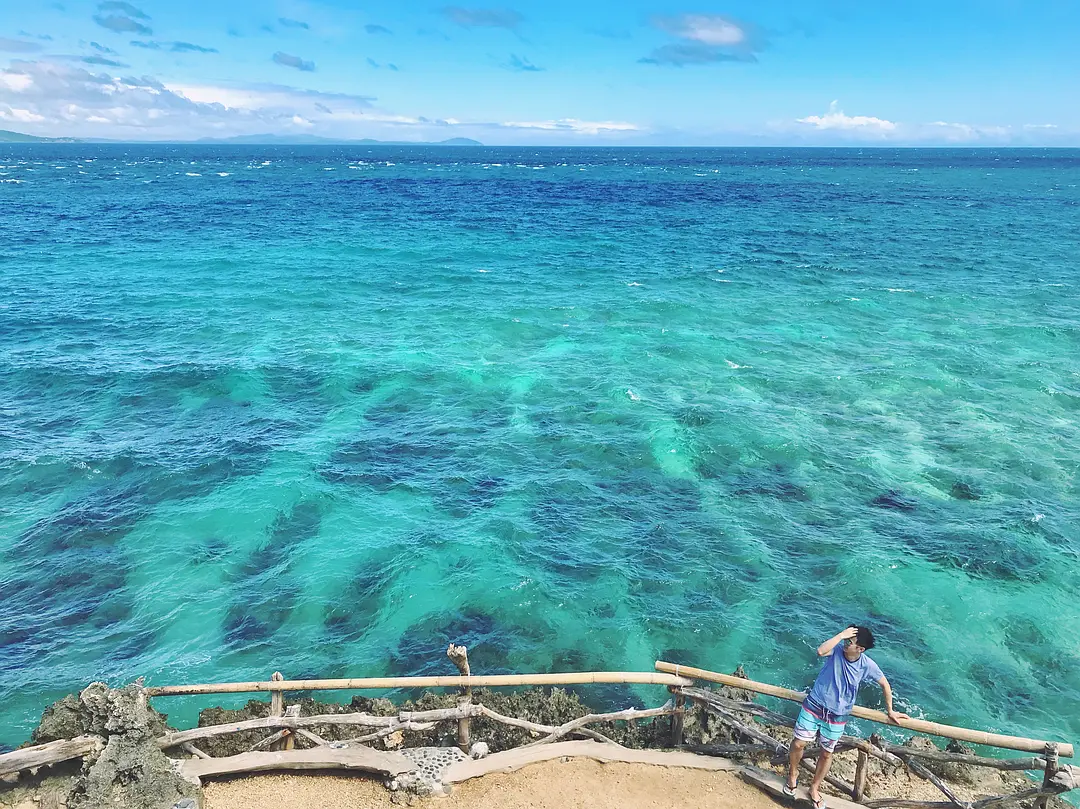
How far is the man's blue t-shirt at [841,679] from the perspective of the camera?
9461 millimetres

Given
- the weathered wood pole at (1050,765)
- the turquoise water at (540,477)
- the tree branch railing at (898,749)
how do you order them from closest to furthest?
the weathered wood pole at (1050,765) < the tree branch railing at (898,749) < the turquoise water at (540,477)

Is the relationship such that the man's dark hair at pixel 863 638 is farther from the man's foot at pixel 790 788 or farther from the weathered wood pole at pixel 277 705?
the weathered wood pole at pixel 277 705

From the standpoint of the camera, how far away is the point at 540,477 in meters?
24.0

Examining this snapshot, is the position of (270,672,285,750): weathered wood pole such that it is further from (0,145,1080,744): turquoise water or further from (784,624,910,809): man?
(784,624,910,809): man

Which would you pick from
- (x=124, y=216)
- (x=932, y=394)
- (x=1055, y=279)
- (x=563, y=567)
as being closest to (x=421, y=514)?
(x=563, y=567)

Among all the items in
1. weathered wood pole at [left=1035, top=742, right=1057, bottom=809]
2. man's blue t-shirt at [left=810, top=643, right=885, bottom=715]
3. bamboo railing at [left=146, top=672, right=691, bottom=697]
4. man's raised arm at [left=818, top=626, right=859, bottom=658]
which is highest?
man's raised arm at [left=818, top=626, right=859, bottom=658]

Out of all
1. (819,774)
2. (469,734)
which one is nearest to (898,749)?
(819,774)

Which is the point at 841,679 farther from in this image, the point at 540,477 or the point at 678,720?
the point at 540,477

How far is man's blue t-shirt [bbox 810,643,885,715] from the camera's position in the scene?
9.46 m

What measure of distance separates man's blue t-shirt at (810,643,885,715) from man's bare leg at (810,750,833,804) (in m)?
0.71

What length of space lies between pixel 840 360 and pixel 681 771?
2785 centimetres

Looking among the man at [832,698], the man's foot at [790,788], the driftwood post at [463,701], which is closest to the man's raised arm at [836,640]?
the man at [832,698]

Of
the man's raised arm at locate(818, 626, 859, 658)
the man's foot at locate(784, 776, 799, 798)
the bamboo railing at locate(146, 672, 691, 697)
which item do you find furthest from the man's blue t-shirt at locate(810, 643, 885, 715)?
the bamboo railing at locate(146, 672, 691, 697)

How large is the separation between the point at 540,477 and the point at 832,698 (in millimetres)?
15038
